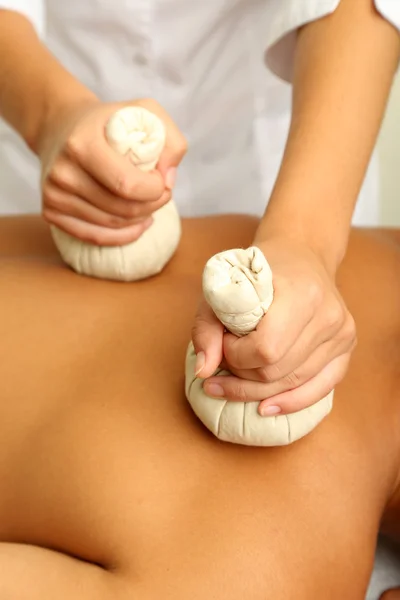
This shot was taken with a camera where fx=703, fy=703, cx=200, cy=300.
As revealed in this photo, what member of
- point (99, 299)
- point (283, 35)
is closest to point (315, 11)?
point (283, 35)

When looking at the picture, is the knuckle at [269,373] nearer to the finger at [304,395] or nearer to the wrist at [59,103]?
the finger at [304,395]

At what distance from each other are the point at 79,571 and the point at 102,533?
0.03 metres

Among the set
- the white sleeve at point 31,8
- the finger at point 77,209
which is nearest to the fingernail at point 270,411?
the finger at point 77,209

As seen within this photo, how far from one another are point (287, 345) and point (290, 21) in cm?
47

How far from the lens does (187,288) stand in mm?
736

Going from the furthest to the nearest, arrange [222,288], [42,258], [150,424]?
[42,258], [150,424], [222,288]

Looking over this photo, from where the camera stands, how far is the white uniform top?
983 mm

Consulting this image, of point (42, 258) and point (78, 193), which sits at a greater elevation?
point (78, 193)

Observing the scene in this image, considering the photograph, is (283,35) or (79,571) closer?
(79,571)

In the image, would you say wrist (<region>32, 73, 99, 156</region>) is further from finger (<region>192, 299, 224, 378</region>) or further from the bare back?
finger (<region>192, 299, 224, 378</region>)

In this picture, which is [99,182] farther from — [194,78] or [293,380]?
[194,78]

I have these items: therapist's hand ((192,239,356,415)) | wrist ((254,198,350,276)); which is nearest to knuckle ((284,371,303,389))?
therapist's hand ((192,239,356,415))

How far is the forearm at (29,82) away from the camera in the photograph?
795 mm

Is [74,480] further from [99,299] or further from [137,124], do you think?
[137,124]
